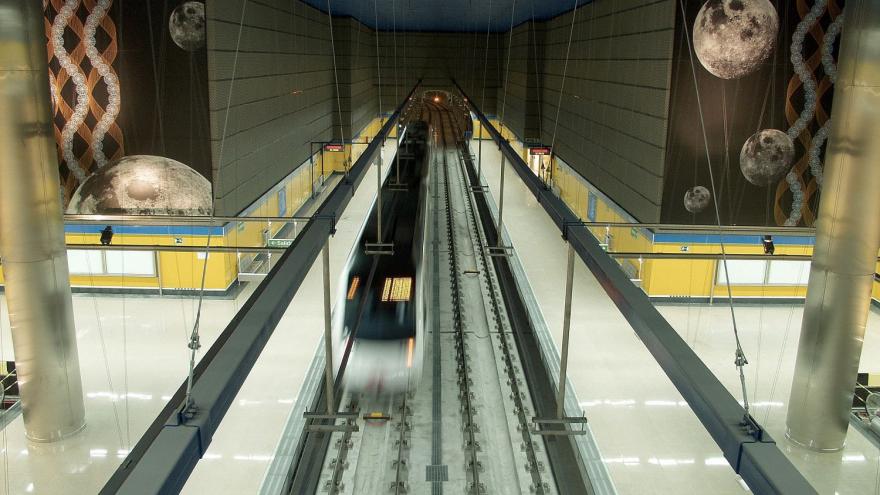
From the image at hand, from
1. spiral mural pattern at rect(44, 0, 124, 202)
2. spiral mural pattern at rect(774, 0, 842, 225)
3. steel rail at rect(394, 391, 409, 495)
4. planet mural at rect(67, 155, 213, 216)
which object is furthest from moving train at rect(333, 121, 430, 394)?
spiral mural pattern at rect(774, 0, 842, 225)

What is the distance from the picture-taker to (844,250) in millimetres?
8320

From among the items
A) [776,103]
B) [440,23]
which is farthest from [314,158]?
[776,103]

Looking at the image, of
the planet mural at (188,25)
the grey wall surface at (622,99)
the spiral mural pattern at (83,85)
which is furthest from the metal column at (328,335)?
the spiral mural pattern at (83,85)

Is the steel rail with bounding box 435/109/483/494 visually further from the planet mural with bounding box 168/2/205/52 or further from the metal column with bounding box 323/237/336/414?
the planet mural with bounding box 168/2/205/52

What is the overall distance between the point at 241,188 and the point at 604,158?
911 cm

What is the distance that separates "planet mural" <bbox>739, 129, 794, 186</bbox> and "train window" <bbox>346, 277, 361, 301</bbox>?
26.6 feet

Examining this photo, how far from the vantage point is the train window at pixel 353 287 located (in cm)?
906

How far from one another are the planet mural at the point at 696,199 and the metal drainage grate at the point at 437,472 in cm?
836

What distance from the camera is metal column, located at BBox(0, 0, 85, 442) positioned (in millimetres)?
7754

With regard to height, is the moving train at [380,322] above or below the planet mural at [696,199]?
below

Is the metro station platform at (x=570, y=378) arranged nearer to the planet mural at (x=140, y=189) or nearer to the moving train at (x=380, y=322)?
→ the moving train at (x=380, y=322)

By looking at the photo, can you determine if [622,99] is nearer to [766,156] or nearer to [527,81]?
[766,156]

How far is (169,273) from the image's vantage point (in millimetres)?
14281

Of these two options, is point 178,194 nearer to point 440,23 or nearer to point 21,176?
point 21,176
